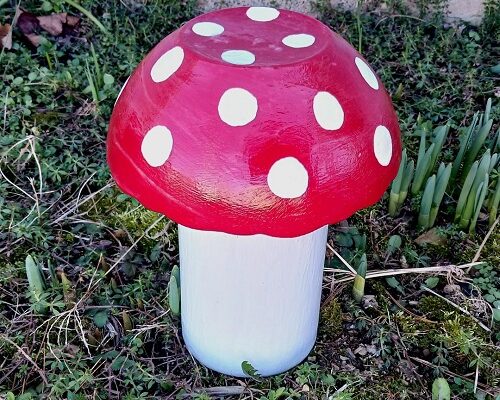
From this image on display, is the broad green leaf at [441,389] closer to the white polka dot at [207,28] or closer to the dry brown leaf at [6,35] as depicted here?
the white polka dot at [207,28]

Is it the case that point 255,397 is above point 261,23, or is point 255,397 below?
below

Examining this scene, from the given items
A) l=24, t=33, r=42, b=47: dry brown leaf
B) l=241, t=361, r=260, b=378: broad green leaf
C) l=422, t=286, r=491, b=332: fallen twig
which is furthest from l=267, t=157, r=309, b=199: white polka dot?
l=24, t=33, r=42, b=47: dry brown leaf

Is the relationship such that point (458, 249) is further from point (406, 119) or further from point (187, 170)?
point (187, 170)

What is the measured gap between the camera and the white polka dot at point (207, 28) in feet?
4.38

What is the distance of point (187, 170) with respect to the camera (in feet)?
4.02

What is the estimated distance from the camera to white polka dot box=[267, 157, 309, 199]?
1200mm

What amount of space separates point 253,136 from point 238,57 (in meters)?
A: 0.16

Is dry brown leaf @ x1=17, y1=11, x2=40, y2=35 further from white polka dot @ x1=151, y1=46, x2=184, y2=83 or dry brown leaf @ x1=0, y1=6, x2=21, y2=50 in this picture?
white polka dot @ x1=151, y1=46, x2=184, y2=83

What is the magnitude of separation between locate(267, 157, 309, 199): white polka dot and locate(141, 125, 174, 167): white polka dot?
190mm

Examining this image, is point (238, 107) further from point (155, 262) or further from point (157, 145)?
point (155, 262)

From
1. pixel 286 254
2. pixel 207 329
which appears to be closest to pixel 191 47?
pixel 286 254

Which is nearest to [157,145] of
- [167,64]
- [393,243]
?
[167,64]

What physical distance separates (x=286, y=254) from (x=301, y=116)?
1.13ft

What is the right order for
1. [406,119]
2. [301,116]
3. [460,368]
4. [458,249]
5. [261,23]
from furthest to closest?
[406,119] → [458,249] → [460,368] → [261,23] → [301,116]
